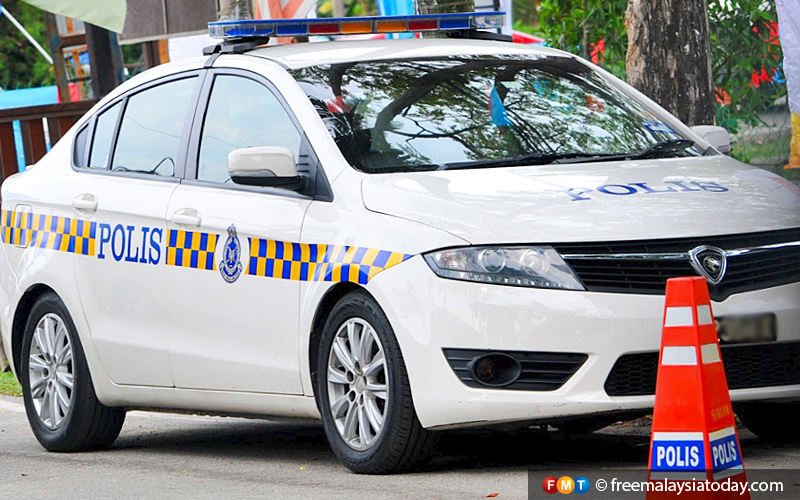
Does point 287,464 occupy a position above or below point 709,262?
below

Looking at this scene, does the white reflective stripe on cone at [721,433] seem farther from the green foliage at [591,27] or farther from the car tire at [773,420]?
the green foliage at [591,27]

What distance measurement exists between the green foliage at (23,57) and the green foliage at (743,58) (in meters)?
30.9

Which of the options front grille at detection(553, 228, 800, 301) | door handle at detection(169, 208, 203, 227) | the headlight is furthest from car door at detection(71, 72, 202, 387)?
front grille at detection(553, 228, 800, 301)

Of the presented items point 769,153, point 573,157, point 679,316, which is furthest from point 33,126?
point 679,316

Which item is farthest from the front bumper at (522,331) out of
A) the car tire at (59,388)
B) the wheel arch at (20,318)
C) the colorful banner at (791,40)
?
the wheel arch at (20,318)

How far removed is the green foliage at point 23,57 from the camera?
3966 centimetres

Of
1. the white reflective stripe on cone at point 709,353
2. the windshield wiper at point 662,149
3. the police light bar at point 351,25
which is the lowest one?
the white reflective stripe on cone at point 709,353

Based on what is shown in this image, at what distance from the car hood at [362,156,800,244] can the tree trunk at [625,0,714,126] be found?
7.80 ft

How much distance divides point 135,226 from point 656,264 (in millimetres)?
2670

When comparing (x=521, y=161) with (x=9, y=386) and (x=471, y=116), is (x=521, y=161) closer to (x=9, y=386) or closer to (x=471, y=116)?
(x=471, y=116)

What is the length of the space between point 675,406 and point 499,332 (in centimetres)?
96

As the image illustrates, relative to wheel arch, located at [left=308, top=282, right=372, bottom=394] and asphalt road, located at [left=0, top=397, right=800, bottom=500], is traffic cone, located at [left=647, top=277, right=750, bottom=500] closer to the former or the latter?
asphalt road, located at [left=0, top=397, right=800, bottom=500]

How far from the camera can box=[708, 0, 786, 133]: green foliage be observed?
394 inches

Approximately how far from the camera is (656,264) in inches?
217
